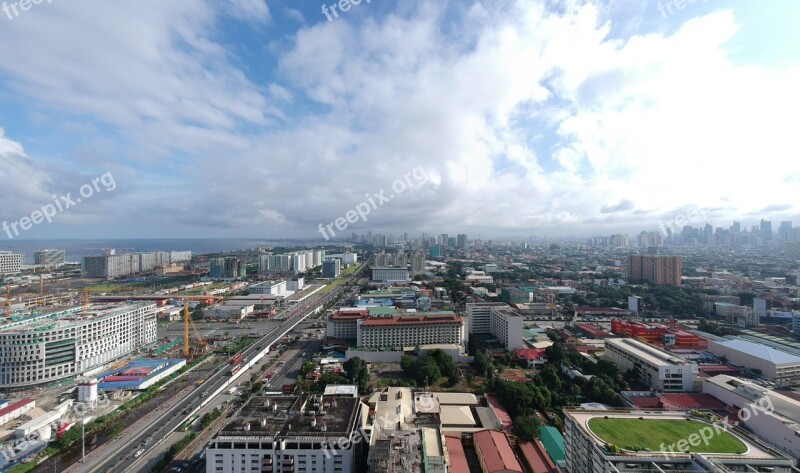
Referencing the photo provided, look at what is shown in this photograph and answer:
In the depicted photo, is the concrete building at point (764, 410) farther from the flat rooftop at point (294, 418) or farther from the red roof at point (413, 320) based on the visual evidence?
the flat rooftop at point (294, 418)

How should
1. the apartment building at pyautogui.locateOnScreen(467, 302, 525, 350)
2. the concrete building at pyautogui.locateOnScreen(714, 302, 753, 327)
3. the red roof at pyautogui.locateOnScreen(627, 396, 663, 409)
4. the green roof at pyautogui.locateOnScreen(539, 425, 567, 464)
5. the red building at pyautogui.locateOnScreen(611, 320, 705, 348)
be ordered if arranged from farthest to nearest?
the concrete building at pyautogui.locateOnScreen(714, 302, 753, 327) → the apartment building at pyautogui.locateOnScreen(467, 302, 525, 350) → the red building at pyautogui.locateOnScreen(611, 320, 705, 348) → the red roof at pyautogui.locateOnScreen(627, 396, 663, 409) → the green roof at pyautogui.locateOnScreen(539, 425, 567, 464)

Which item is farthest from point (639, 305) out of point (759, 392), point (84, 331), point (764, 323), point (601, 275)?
point (84, 331)

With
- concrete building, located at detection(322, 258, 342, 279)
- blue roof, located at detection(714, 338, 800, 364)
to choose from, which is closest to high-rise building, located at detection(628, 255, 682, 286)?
blue roof, located at detection(714, 338, 800, 364)

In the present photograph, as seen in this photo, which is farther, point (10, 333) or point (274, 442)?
point (10, 333)

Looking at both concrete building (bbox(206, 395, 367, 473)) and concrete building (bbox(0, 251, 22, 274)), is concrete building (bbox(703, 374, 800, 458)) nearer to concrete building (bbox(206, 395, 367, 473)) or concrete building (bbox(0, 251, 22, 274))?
concrete building (bbox(206, 395, 367, 473))

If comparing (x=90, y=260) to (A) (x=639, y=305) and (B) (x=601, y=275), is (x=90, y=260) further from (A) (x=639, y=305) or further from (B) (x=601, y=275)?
(B) (x=601, y=275)

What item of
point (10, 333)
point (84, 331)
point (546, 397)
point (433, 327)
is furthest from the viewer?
point (433, 327)

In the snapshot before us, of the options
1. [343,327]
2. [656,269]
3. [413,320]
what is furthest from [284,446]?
[656,269]

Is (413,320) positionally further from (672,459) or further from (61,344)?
(61,344)
